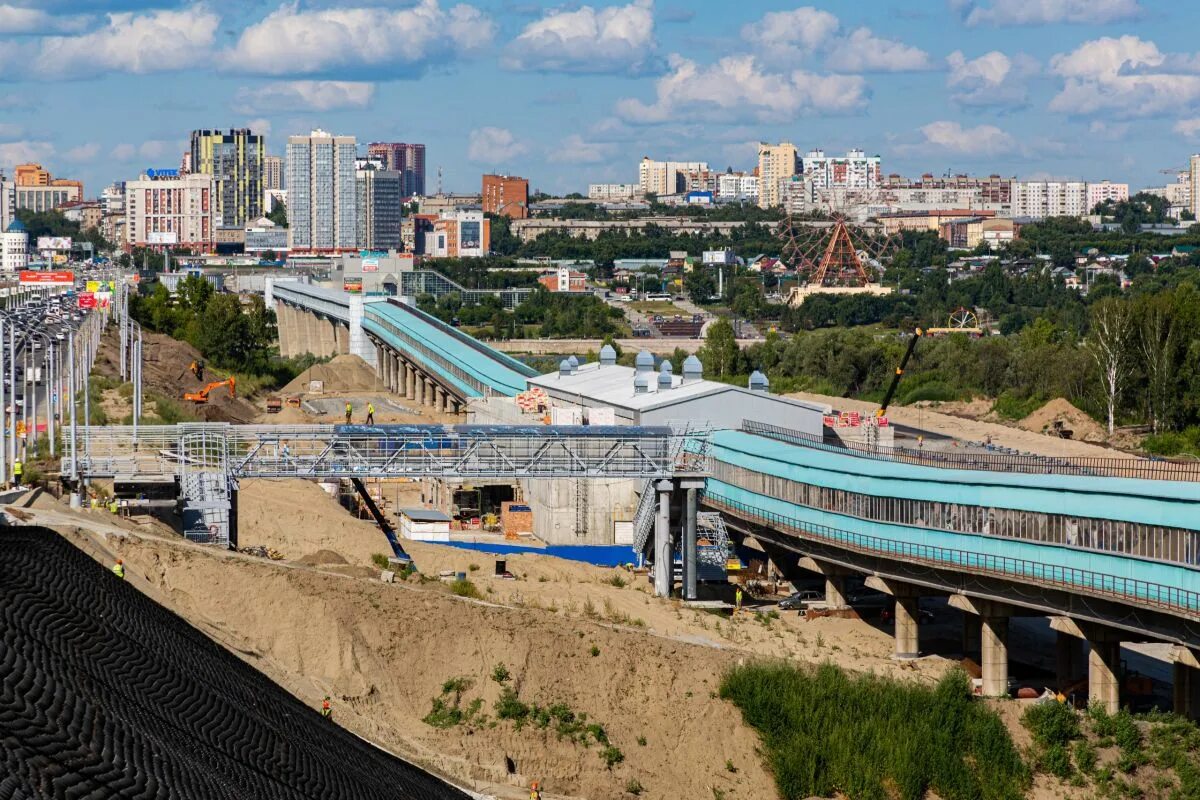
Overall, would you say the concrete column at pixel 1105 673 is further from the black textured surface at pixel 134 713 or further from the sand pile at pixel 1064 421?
the sand pile at pixel 1064 421

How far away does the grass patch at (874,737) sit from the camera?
38.0m

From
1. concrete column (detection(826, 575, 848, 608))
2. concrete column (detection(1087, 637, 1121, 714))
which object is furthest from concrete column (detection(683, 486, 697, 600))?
concrete column (detection(1087, 637, 1121, 714))

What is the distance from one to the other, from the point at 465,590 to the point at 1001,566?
11921 millimetres

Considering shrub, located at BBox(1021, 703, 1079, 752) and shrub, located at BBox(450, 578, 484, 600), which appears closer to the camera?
shrub, located at BBox(1021, 703, 1079, 752)

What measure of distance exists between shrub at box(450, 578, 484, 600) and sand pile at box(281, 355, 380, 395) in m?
72.7

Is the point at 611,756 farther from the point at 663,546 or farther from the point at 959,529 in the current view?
the point at 663,546

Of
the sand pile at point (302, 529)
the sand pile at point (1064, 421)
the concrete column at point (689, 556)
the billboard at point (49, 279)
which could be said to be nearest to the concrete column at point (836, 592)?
the concrete column at point (689, 556)

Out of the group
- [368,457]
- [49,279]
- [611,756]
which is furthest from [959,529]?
[49,279]

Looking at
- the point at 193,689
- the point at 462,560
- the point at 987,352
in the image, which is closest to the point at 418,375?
the point at 987,352

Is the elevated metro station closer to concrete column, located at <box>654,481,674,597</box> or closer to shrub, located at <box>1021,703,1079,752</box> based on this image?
concrete column, located at <box>654,481,674,597</box>

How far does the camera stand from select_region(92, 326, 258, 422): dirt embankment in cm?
9088

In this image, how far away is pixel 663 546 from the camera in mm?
52188

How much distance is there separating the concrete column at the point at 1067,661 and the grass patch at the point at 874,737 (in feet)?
14.4

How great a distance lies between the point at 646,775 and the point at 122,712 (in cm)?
1618
